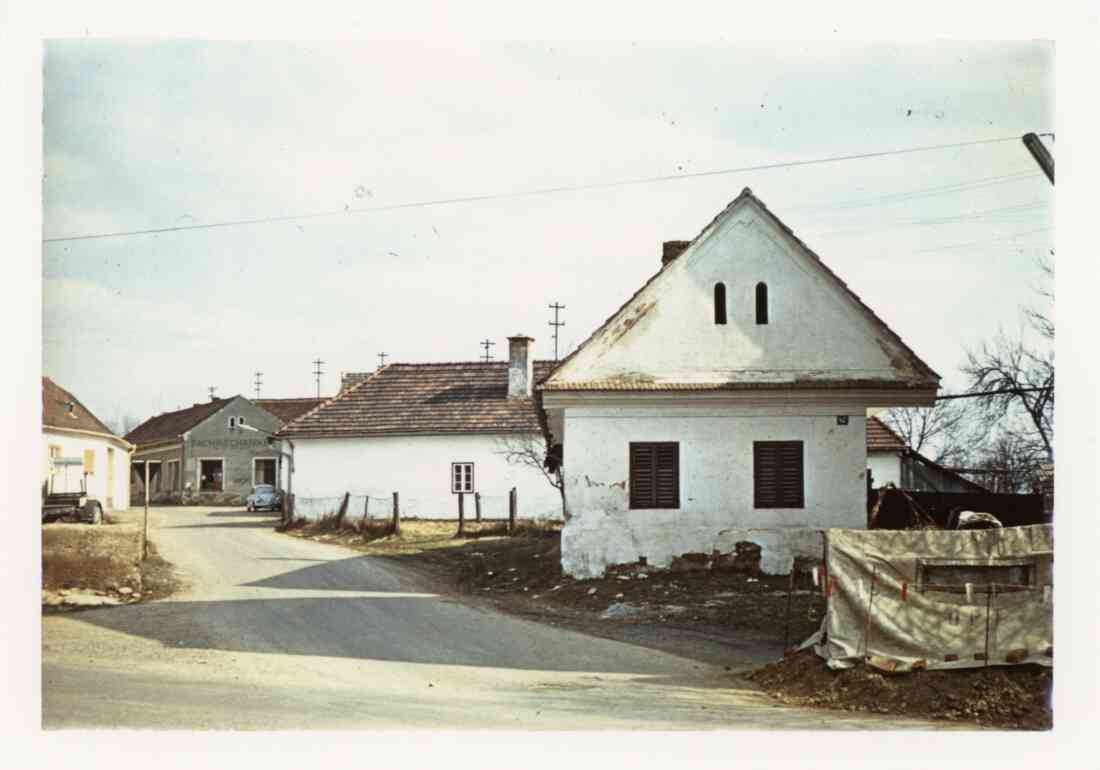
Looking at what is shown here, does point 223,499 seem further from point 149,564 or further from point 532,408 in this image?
point 149,564

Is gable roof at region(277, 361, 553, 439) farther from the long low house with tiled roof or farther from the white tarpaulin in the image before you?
the white tarpaulin

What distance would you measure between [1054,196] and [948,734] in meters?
5.05

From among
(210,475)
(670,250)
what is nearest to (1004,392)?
(670,250)

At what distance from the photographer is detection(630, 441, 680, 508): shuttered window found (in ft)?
55.6

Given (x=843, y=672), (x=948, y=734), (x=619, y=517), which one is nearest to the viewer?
(x=948, y=734)

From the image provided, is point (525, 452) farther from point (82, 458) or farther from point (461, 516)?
point (82, 458)

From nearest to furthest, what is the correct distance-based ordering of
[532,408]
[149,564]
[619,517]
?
[619,517] → [149,564] → [532,408]

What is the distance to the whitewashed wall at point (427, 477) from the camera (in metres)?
24.4

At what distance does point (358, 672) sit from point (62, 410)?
412cm

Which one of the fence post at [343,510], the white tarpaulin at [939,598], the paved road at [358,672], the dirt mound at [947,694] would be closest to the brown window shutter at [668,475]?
the paved road at [358,672]

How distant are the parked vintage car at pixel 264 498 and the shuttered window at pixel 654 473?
13.5 m

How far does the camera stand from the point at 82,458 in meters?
14.9
